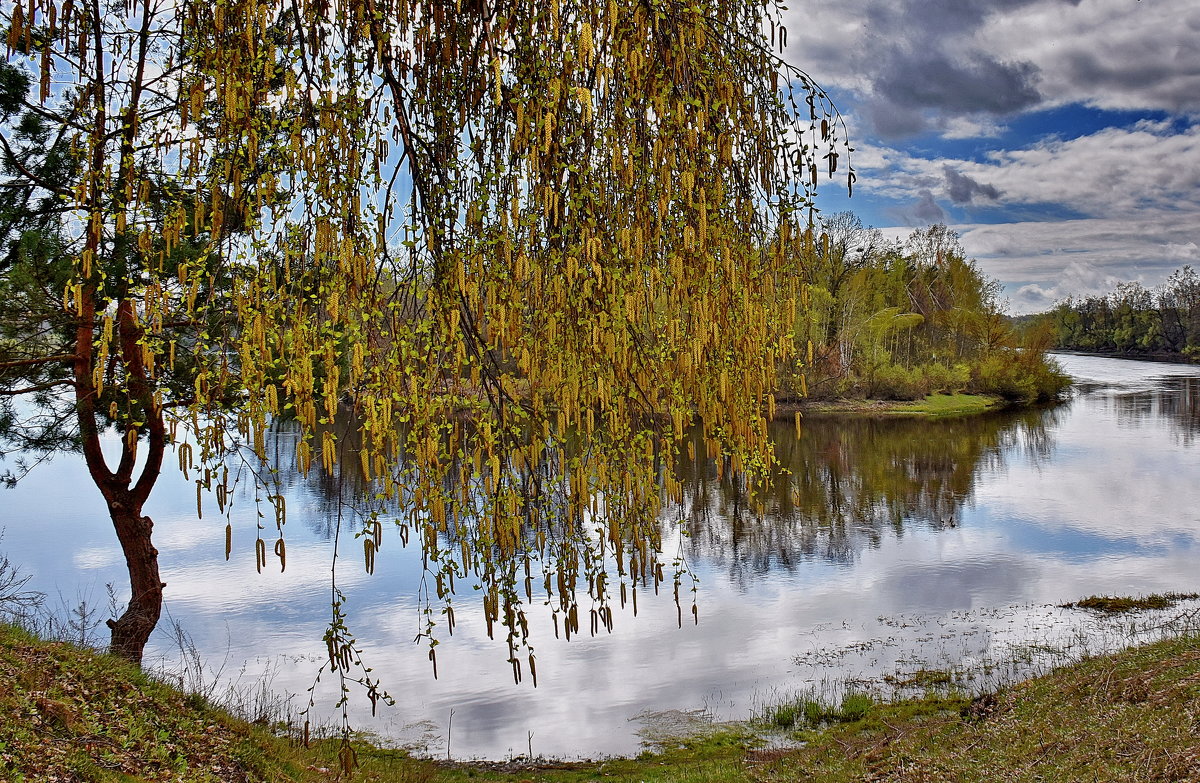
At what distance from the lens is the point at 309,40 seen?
230 centimetres

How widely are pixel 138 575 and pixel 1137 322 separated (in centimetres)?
7828

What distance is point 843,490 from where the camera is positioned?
734 inches

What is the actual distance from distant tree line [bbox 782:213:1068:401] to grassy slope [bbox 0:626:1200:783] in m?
24.1

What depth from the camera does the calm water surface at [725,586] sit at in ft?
29.5

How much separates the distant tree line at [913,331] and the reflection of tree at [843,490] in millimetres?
4414

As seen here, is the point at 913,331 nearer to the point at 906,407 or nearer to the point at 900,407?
the point at 906,407

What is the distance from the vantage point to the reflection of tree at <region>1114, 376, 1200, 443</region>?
28.5 metres

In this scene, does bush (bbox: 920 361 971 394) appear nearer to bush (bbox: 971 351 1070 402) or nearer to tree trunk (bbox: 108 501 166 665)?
bush (bbox: 971 351 1070 402)

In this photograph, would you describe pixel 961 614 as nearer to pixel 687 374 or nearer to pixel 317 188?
pixel 687 374

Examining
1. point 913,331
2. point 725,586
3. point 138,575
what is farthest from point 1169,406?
point 138,575

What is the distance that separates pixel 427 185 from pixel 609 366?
27.0 inches

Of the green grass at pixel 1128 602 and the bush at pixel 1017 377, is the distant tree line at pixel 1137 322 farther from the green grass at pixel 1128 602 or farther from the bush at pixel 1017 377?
the green grass at pixel 1128 602

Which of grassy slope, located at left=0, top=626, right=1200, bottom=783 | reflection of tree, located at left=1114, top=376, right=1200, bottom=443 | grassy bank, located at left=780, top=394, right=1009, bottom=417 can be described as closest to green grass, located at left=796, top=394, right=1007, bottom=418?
grassy bank, located at left=780, top=394, right=1009, bottom=417

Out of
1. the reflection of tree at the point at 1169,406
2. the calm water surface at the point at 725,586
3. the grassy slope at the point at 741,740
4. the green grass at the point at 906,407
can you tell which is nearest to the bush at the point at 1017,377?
the green grass at the point at 906,407
